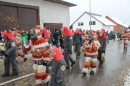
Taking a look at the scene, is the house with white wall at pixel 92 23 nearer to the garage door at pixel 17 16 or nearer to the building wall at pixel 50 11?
the building wall at pixel 50 11

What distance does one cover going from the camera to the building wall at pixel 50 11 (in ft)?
45.8

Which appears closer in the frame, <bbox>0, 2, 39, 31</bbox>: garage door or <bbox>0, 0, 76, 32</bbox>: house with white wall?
<bbox>0, 2, 39, 31</bbox>: garage door

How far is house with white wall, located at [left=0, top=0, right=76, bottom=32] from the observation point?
11.9 m

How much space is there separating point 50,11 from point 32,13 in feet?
7.69

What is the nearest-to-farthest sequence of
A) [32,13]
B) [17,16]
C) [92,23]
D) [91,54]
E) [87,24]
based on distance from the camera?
1. [91,54]
2. [17,16]
3. [32,13]
4. [92,23]
5. [87,24]

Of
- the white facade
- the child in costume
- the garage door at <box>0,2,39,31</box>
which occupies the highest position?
the white facade

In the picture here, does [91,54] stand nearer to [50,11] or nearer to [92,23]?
[50,11]

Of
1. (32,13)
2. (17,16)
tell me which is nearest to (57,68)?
(17,16)

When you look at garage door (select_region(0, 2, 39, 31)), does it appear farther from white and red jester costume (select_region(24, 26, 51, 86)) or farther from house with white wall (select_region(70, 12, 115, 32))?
house with white wall (select_region(70, 12, 115, 32))

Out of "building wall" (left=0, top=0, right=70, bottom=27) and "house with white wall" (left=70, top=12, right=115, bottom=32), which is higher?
"house with white wall" (left=70, top=12, right=115, bottom=32)

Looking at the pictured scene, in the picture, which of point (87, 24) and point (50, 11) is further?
point (87, 24)

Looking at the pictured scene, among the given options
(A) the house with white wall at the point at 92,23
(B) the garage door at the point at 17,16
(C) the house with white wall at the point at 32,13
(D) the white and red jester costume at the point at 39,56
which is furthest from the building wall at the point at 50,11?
(A) the house with white wall at the point at 92,23

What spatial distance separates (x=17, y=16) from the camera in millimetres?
12672

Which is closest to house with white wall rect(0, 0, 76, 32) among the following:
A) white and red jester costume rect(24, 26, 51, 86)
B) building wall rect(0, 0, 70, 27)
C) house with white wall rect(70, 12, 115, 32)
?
building wall rect(0, 0, 70, 27)
